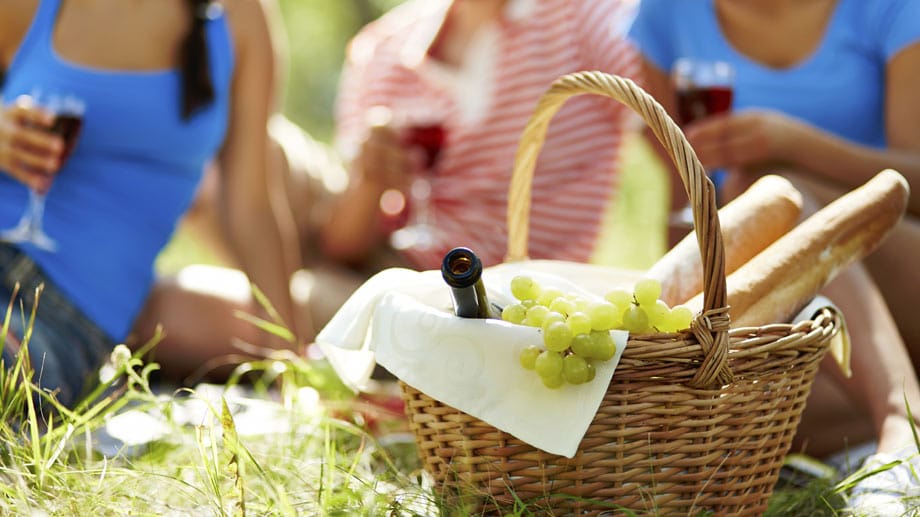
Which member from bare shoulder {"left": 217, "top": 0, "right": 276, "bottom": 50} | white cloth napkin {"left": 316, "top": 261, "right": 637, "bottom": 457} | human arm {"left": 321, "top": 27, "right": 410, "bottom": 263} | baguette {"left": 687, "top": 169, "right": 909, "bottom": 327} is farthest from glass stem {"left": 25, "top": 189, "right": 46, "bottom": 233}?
baguette {"left": 687, "top": 169, "right": 909, "bottom": 327}

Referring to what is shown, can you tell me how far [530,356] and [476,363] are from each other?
8 centimetres

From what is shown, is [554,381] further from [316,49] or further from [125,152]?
[316,49]

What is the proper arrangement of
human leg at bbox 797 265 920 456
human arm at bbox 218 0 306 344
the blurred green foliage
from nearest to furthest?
human leg at bbox 797 265 920 456 < human arm at bbox 218 0 306 344 < the blurred green foliage

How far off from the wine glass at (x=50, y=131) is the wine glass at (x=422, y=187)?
84 centimetres

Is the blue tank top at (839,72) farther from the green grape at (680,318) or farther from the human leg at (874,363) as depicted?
the green grape at (680,318)

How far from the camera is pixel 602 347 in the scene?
1.23 meters

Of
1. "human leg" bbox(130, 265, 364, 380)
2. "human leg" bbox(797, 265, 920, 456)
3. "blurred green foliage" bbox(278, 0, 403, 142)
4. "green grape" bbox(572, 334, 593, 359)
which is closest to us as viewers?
"green grape" bbox(572, 334, 593, 359)

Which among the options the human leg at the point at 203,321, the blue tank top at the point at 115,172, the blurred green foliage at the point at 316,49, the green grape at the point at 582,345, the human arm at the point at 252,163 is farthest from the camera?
the blurred green foliage at the point at 316,49

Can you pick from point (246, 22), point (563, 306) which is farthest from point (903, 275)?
point (246, 22)

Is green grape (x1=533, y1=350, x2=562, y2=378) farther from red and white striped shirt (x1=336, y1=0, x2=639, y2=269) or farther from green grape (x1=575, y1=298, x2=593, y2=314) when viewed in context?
red and white striped shirt (x1=336, y1=0, x2=639, y2=269)

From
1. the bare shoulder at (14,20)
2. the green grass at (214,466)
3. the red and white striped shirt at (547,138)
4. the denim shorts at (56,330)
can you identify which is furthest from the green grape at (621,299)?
the bare shoulder at (14,20)

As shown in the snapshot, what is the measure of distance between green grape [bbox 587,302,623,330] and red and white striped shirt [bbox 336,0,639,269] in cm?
157

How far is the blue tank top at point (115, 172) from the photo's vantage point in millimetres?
2314

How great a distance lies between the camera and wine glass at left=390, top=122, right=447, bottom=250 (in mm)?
2609
